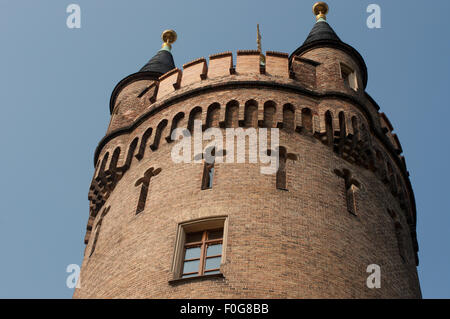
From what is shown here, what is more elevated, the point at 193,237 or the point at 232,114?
the point at 232,114

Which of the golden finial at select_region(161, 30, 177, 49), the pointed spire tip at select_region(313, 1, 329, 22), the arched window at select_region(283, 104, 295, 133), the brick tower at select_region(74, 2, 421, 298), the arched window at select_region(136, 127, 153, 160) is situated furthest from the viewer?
the golden finial at select_region(161, 30, 177, 49)

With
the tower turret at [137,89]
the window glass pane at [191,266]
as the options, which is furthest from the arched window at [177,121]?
the window glass pane at [191,266]

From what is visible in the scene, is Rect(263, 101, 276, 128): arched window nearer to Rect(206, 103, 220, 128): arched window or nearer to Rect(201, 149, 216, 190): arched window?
Rect(206, 103, 220, 128): arched window

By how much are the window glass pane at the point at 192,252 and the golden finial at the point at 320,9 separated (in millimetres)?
14035

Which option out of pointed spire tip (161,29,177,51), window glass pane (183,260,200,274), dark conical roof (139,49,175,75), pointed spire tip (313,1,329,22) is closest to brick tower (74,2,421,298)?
window glass pane (183,260,200,274)

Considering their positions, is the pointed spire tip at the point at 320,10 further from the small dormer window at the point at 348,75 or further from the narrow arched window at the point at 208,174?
the narrow arched window at the point at 208,174

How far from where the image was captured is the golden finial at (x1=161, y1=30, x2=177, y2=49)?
28891 mm

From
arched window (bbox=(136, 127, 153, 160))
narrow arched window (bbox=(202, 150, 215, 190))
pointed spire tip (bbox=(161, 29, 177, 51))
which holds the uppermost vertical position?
pointed spire tip (bbox=(161, 29, 177, 51))

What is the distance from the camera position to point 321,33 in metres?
25.4

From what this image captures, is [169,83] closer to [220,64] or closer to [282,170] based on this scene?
[220,64]

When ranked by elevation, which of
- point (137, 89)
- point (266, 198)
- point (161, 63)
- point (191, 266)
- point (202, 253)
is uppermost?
point (161, 63)

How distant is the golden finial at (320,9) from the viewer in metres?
28.0

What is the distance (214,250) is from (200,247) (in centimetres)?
41

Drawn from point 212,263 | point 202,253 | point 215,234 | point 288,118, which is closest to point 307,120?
point 288,118
